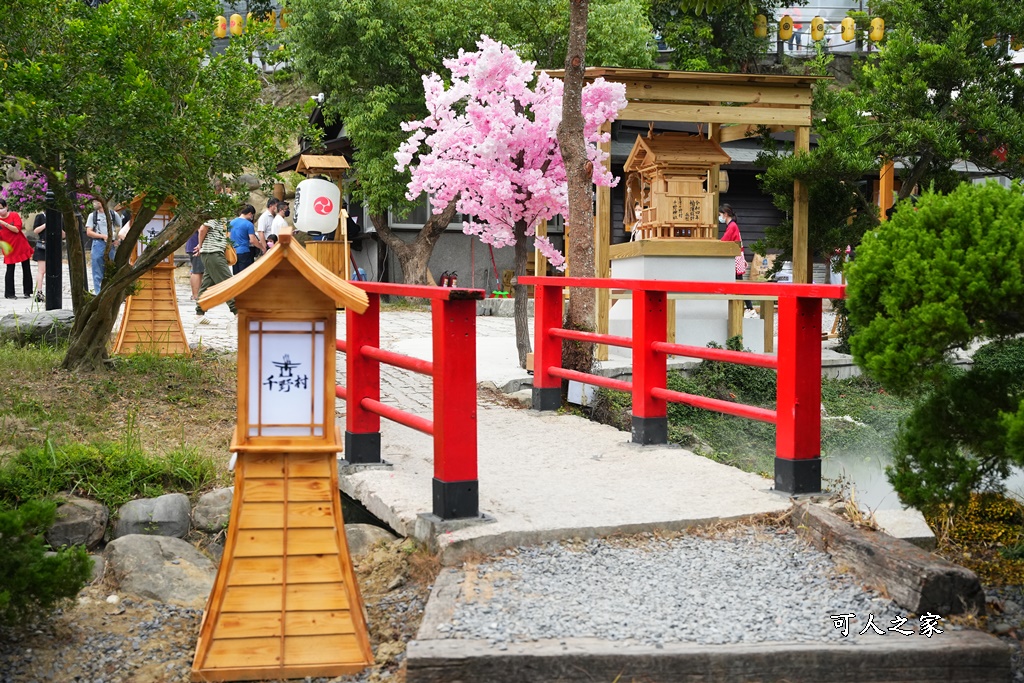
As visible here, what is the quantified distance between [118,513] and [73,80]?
339 centimetres

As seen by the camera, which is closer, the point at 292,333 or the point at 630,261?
the point at 292,333

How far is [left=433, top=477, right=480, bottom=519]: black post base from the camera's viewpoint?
16.5 feet

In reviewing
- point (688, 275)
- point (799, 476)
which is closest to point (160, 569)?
point (799, 476)

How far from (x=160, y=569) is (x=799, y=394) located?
131 inches

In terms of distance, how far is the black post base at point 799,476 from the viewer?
5.58m

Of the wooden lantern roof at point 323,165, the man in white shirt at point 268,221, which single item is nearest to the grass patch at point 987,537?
the man in white shirt at point 268,221

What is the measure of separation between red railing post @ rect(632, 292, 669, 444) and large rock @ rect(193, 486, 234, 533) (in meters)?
2.60

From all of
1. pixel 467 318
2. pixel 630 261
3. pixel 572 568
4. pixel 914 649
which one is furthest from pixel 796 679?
pixel 630 261

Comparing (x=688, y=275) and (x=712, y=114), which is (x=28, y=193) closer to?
(x=688, y=275)

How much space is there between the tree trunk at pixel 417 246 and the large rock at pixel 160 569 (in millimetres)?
16090

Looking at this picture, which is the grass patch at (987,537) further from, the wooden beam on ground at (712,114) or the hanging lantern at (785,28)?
the hanging lantern at (785,28)

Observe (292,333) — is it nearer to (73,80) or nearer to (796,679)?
(796,679)

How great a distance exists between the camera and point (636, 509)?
535cm

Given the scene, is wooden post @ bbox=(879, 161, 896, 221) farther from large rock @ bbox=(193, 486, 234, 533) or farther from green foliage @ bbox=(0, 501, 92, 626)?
green foliage @ bbox=(0, 501, 92, 626)
